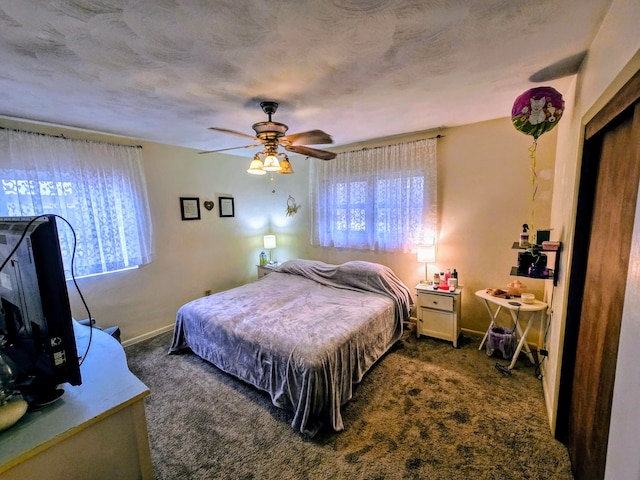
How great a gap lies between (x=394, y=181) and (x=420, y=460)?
8.84 feet

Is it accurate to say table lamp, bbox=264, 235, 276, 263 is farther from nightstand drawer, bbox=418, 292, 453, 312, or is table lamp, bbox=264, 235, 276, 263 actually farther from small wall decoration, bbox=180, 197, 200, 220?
nightstand drawer, bbox=418, 292, 453, 312

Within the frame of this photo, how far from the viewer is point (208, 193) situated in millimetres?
3912

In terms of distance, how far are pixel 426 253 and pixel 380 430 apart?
6.08ft

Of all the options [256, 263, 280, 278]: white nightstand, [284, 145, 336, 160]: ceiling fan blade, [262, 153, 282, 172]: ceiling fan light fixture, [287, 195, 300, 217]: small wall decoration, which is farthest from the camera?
[287, 195, 300, 217]: small wall decoration

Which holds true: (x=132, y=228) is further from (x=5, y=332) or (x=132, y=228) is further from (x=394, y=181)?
(x=394, y=181)

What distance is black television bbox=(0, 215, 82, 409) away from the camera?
36.9 inches

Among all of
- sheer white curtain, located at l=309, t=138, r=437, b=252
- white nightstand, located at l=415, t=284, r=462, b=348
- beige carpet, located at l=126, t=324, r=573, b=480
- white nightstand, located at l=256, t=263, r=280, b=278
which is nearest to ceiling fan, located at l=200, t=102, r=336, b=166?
sheer white curtain, located at l=309, t=138, r=437, b=252

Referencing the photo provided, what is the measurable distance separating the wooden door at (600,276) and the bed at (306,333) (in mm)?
1323

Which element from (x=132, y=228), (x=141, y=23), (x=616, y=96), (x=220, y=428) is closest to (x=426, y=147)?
(x=616, y=96)

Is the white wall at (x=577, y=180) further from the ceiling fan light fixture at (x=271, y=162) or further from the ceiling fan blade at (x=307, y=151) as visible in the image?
the ceiling fan light fixture at (x=271, y=162)

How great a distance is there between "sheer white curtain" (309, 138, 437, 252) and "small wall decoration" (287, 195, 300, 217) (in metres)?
0.45

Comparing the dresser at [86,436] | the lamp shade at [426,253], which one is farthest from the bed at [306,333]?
the dresser at [86,436]

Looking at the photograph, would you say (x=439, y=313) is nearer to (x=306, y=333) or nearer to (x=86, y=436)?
(x=306, y=333)

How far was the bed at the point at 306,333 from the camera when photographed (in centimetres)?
184
